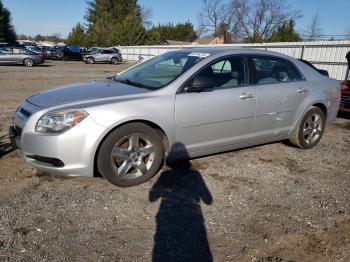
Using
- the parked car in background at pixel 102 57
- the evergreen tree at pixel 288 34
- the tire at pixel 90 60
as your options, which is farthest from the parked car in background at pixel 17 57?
the evergreen tree at pixel 288 34

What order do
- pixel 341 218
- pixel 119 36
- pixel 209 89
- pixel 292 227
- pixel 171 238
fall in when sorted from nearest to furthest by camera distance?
1. pixel 171 238
2. pixel 292 227
3. pixel 341 218
4. pixel 209 89
5. pixel 119 36

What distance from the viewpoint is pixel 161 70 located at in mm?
4840

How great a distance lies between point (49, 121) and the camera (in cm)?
372

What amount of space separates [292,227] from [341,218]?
606mm

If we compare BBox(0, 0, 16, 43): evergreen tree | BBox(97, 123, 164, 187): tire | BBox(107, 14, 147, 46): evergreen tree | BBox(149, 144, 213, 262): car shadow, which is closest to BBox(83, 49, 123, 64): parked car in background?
BBox(107, 14, 147, 46): evergreen tree

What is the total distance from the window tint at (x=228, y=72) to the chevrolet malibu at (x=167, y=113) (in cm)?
1

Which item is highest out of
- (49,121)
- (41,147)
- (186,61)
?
(186,61)

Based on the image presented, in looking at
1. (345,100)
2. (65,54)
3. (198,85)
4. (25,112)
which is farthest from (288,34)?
(25,112)

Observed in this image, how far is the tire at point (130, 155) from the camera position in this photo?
3.84 meters

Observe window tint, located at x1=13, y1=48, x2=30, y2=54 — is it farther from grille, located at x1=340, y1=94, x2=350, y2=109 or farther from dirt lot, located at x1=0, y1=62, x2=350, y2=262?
grille, located at x1=340, y1=94, x2=350, y2=109

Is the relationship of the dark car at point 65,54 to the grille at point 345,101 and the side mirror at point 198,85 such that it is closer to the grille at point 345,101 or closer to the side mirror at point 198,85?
the grille at point 345,101

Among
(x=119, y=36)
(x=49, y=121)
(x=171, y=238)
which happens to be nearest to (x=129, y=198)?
(x=171, y=238)

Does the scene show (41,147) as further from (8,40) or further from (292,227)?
(8,40)

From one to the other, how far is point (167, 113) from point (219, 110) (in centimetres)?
74
